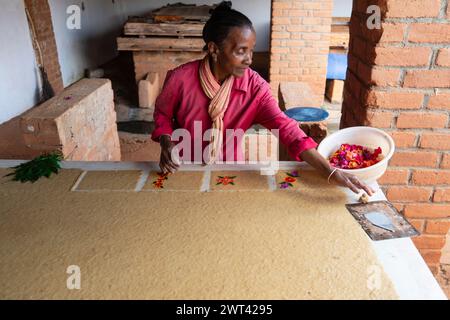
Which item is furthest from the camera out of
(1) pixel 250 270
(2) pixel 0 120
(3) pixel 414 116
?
(2) pixel 0 120

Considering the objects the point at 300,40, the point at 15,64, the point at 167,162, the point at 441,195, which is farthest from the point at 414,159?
the point at 15,64

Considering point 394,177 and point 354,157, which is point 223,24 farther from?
point 394,177

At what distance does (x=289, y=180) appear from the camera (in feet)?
5.50

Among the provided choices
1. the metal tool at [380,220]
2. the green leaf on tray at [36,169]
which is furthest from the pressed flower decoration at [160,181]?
the metal tool at [380,220]

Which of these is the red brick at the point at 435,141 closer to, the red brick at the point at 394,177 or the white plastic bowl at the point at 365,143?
the red brick at the point at 394,177

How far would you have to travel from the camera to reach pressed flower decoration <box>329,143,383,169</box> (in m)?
1.64

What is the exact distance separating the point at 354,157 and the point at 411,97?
40 centimetres

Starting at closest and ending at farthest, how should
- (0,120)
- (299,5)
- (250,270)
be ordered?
1. (250,270)
2. (0,120)
3. (299,5)

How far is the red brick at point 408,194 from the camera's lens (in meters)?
1.93

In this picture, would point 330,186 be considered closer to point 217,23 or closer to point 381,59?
point 381,59

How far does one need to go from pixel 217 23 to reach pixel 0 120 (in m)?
3.77
